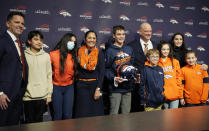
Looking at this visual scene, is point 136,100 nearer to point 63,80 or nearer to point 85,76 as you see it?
point 85,76

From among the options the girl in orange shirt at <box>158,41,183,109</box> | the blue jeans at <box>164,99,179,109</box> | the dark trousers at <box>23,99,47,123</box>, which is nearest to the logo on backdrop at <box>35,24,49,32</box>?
the dark trousers at <box>23,99,47,123</box>

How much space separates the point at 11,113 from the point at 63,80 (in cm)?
79

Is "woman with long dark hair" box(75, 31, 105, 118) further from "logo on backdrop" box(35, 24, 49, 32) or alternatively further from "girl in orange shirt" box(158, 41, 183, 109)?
"girl in orange shirt" box(158, 41, 183, 109)

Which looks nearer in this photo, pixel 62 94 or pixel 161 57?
pixel 62 94

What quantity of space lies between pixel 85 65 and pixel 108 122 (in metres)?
1.89

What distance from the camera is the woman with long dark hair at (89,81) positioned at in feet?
9.16

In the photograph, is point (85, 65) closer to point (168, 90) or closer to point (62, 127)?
point (168, 90)

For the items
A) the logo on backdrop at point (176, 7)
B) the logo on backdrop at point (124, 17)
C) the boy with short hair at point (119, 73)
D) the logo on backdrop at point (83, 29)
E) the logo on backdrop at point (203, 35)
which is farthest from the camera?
the logo on backdrop at point (203, 35)

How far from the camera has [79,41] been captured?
329 cm

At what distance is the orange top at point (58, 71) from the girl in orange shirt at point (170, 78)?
1.41 m

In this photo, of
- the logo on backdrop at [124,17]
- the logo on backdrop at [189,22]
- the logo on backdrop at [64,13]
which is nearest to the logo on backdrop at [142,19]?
the logo on backdrop at [124,17]

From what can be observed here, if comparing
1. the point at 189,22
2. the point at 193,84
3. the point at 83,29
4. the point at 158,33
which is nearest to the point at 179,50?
the point at 158,33

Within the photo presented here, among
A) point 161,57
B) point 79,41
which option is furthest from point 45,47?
point 161,57

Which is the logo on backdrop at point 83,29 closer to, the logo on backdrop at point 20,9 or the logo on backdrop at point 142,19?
the logo on backdrop at point 20,9
